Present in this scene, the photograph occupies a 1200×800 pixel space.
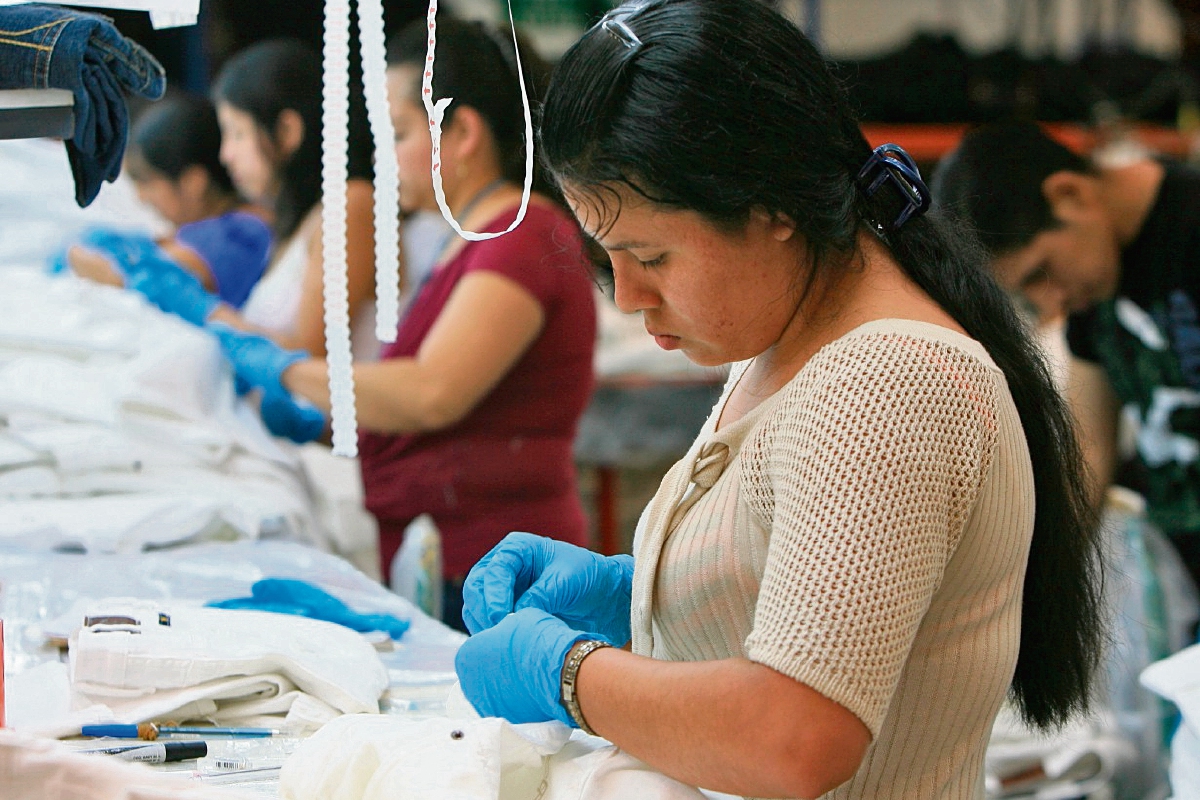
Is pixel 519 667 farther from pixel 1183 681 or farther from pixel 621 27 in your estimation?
pixel 1183 681

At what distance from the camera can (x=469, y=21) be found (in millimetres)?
2348

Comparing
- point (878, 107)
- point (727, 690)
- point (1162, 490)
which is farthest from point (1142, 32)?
point (727, 690)

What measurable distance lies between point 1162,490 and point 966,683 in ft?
6.32

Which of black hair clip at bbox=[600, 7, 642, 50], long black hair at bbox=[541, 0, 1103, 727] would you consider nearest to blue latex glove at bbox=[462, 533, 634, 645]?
long black hair at bbox=[541, 0, 1103, 727]

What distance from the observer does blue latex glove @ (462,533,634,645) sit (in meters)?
1.19

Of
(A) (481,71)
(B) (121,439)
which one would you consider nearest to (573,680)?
(B) (121,439)

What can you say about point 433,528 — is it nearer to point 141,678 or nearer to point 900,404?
point 141,678

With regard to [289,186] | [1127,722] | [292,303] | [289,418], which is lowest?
[1127,722]

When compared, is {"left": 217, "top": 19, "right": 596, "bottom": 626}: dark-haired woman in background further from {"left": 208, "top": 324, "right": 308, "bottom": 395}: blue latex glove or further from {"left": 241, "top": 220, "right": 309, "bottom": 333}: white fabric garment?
{"left": 241, "top": 220, "right": 309, "bottom": 333}: white fabric garment

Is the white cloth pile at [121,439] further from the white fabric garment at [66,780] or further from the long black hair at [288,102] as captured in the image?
the white fabric garment at [66,780]

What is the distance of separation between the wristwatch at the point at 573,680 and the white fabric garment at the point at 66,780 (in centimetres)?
29

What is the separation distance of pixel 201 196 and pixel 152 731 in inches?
94.4

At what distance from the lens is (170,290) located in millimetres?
2754

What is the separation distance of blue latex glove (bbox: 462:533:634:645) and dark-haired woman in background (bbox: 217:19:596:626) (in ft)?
3.33
